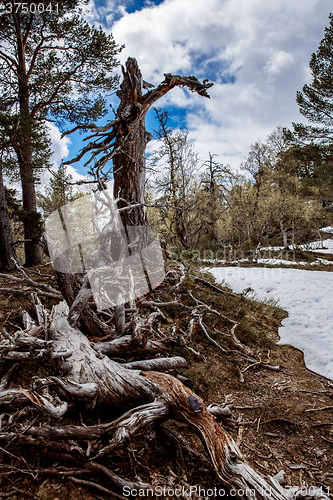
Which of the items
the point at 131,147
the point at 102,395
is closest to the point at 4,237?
the point at 131,147

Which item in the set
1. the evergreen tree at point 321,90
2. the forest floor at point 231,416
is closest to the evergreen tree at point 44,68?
the forest floor at point 231,416

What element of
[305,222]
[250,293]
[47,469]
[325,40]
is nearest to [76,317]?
[47,469]

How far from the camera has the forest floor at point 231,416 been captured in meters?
1.95

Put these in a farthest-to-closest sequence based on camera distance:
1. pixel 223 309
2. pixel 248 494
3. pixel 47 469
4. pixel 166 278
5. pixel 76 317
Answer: pixel 166 278 < pixel 223 309 < pixel 76 317 < pixel 47 469 < pixel 248 494

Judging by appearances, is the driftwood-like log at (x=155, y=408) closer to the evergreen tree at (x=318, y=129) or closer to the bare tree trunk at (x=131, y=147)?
the bare tree trunk at (x=131, y=147)

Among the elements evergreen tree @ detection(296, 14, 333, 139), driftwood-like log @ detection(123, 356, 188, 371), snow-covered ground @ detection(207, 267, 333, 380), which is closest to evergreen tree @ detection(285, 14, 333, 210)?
evergreen tree @ detection(296, 14, 333, 139)

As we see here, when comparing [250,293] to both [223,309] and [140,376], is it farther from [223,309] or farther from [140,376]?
[140,376]

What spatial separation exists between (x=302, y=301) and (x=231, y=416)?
4.47m

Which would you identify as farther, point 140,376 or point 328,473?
point 140,376

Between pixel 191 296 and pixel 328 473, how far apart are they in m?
3.69

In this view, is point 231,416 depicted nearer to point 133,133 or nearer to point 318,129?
point 133,133

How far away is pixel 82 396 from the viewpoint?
239 cm

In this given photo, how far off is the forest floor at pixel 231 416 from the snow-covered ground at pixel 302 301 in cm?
24

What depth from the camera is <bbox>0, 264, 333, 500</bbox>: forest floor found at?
1.95 m
